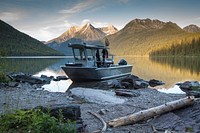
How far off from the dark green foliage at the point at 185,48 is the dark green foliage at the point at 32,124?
5766 inches

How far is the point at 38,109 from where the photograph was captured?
7.72m

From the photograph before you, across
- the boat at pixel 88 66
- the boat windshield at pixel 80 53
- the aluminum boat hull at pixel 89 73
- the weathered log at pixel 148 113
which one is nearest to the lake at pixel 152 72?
the aluminum boat hull at pixel 89 73

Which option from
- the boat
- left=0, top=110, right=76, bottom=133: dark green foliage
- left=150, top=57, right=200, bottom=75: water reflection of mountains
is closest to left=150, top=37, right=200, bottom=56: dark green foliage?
left=150, top=57, right=200, bottom=75: water reflection of mountains

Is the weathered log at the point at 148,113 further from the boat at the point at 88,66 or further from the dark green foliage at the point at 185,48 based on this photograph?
the dark green foliage at the point at 185,48

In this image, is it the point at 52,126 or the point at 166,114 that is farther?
the point at 166,114

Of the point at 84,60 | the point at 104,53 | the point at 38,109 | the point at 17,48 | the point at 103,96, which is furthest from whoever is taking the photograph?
the point at 17,48

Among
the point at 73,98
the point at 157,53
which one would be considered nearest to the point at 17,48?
the point at 157,53

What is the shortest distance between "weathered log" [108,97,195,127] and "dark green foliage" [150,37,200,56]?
14181 cm

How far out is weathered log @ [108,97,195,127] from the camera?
8.99m

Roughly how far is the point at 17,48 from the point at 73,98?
176 meters

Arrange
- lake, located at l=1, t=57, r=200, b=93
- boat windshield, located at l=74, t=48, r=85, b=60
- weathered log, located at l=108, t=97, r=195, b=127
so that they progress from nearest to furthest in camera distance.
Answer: weathered log, located at l=108, t=97, r=195, b=127
lake, located at l=1, t=57, r=200, b=93
boat windshield, located at l=74, t=48, r=85, b=60

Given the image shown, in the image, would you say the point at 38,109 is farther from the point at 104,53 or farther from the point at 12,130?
the point at 104,53

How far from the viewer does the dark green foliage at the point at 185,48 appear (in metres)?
146

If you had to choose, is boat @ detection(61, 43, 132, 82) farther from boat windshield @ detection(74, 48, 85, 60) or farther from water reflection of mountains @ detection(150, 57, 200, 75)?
water reflection of mountains @ detection(150, 57, 200, 75)
